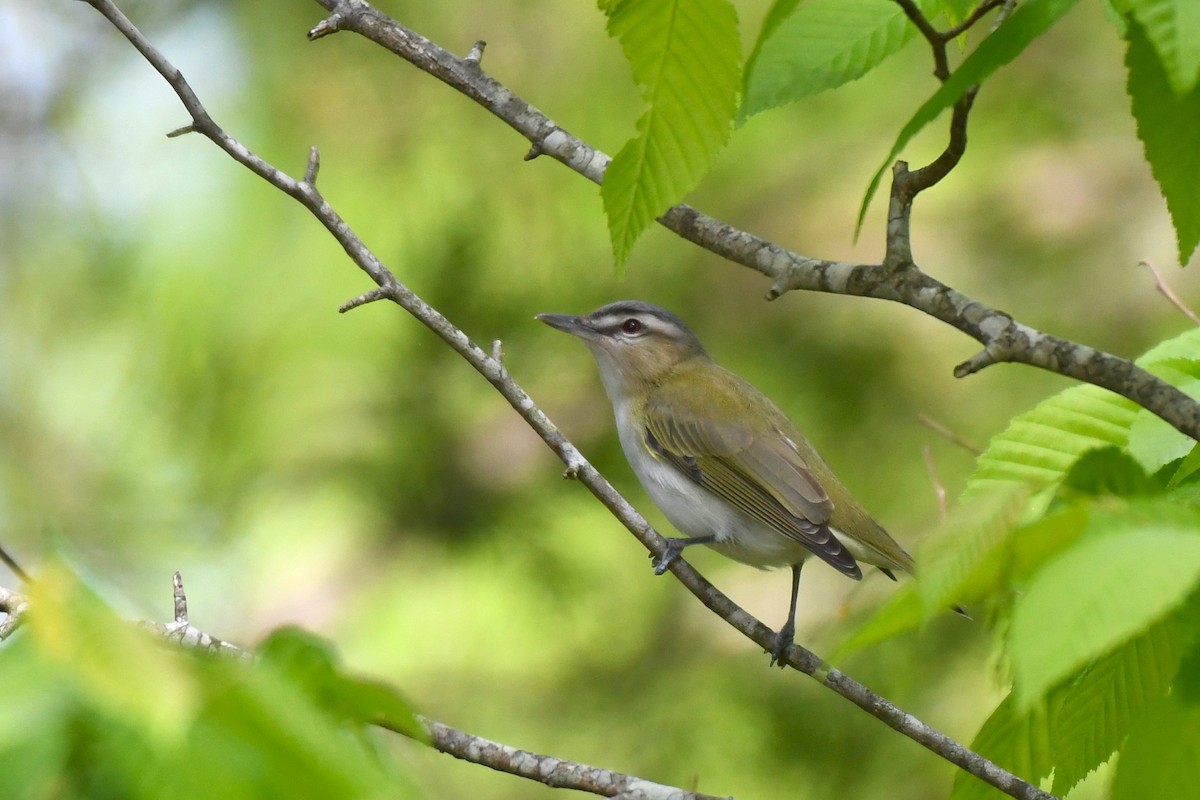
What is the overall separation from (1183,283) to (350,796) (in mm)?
5498

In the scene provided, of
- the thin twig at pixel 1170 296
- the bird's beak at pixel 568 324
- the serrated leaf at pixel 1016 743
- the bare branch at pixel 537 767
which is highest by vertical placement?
the bird's beak at pixel 568 324

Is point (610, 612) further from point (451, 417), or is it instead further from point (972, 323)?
point (972, 323)

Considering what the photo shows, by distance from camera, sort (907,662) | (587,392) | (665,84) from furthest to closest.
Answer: (587,392) → (907,662) → (665,84)

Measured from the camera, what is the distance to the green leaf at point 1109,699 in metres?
1.61

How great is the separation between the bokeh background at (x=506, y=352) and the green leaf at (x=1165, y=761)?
11.6ft

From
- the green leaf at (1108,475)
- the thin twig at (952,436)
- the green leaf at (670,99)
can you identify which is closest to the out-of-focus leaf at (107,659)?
the green leaf at (1108,475)

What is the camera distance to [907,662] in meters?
4.94

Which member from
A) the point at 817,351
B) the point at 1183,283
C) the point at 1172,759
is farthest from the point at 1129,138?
the point at 1172,759

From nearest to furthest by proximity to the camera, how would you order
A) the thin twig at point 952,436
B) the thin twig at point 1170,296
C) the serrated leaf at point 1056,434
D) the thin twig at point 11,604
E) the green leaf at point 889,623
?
the green leaf at point 889,623 → the thin twig at point 11,604 → the serrated leaf at point 1056,434 → the thin twig at point 1170,296 → the thin twig at point 952,436

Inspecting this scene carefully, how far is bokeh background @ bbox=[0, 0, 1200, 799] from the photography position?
16.2 ft

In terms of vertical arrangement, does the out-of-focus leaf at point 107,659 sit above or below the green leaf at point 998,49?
below

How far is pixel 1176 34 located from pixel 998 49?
0.85 ft

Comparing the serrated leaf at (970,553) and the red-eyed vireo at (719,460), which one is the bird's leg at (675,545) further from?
→ the serrated leaf at (970,553)

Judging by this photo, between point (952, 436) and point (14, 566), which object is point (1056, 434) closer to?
point (952, 436)
